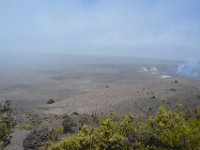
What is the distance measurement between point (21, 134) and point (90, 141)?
41.5 feet

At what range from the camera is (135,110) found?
117 feet

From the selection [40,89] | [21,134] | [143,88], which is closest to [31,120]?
[21,134]

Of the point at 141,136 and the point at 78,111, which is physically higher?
the point at 141,136

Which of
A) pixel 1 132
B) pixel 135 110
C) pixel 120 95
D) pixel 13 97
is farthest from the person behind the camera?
pixel 13 97

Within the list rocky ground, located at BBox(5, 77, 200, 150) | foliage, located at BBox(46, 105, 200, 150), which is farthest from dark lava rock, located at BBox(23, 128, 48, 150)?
foliage, located at BBox(46, 105, 200, 150)

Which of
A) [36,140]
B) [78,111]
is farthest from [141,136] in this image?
[78,111]

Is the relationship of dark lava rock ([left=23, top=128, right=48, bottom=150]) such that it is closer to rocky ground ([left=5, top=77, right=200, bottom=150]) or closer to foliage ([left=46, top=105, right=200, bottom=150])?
rocky ground ([left=5, top=77, right=200, bottom=150])

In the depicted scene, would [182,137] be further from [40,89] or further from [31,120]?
[40,89]

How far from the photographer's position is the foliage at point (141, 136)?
918 cm

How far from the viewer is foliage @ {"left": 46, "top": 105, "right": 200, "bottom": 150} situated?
9.18 metres

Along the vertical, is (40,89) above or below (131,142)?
below

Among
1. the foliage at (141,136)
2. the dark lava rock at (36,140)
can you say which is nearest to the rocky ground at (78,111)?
the dark lava rock at (36,140)

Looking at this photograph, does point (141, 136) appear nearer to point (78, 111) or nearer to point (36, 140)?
point (36, 140)

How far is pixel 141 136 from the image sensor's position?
32.9ft
